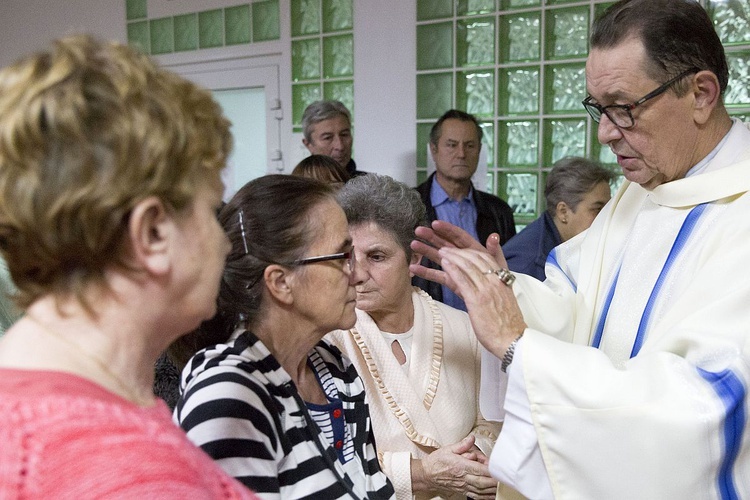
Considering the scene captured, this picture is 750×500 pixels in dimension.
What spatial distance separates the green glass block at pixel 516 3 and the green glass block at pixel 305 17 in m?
1.38

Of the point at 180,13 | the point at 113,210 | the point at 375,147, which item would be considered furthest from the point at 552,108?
the point at 113,210

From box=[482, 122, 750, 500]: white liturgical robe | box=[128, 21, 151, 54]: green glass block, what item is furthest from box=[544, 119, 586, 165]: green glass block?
box=[128, 21, 151, 54]: green glass block

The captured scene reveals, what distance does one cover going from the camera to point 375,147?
4.88m

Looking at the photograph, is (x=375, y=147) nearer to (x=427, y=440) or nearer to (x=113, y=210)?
(x=427, y=440)

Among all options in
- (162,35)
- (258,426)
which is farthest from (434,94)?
(258,426)

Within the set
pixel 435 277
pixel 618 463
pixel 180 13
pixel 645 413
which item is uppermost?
pixel 180 13

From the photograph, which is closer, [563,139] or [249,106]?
[563,139]

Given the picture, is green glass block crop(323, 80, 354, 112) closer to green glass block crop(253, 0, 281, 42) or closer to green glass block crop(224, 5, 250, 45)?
green glass block crop(253, 0, 281, 42)

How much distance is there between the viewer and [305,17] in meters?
5.15

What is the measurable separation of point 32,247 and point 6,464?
0.63 ft

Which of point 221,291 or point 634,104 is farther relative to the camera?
A: point 634,104

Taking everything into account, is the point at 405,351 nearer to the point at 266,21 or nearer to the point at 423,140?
the point at 423,140

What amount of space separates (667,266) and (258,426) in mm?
1047

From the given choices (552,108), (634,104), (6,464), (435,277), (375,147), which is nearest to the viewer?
(6,464)
